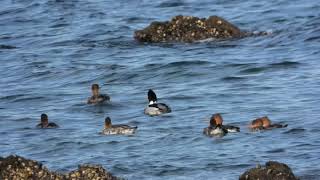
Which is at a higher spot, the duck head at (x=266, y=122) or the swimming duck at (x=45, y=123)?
the swimming duck at (x=45, y=123)

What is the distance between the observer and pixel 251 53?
3512 centimetres

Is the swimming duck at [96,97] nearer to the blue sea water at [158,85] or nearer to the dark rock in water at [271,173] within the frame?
the blue sea water at [158,85]

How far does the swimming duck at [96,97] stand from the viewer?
29097 mm

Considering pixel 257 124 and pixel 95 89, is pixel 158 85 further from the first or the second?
pixel 257 124

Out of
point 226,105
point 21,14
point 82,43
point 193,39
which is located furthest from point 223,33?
point 21,14

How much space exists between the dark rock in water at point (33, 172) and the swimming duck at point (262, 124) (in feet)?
21.7

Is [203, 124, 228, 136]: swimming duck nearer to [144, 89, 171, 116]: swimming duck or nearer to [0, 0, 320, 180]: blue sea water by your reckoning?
[0, 0, 320, 180]: blue sea water

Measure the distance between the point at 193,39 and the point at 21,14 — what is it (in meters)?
12.3

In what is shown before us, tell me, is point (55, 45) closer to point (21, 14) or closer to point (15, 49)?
point (15, 49)

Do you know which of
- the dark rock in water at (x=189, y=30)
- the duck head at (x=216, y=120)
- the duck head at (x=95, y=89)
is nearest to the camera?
the duck head at (x=216, y=120)

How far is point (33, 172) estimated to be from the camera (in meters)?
18.3

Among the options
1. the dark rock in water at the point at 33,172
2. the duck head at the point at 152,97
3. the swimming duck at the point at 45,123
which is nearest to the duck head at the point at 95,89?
the duck head at the point at 152,97

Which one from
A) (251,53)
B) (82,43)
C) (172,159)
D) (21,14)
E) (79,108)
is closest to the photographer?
(172,159)

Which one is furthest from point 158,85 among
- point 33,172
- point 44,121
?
point 33,172
